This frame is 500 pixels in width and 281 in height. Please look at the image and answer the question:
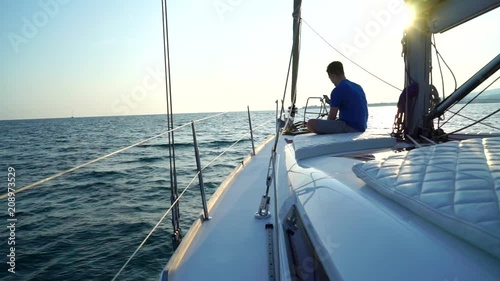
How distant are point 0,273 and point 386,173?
419cm

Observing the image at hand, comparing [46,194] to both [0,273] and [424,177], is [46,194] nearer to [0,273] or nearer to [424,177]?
[0,273]

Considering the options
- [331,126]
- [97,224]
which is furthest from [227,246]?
[97,224]

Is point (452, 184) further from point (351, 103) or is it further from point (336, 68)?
point (336, 68)

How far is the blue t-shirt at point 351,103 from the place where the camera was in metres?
3.25

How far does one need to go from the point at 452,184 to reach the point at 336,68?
2580mm

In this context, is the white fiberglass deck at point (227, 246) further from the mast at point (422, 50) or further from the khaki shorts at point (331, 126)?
the mast at point (422, 50)

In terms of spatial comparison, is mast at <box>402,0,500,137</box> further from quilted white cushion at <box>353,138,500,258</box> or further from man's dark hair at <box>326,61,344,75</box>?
quilted white cushion at <box>353,138,500,258</box>

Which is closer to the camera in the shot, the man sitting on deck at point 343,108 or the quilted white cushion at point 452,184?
the quilted white cushion at point 452,184

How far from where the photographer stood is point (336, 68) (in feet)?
11.1

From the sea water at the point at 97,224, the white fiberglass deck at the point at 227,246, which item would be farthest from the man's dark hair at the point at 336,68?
the white fiberglass deck at the point at 227,246

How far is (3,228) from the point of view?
494cm

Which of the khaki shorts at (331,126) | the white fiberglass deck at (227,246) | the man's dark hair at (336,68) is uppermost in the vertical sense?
the man's dark hair at (336,68)

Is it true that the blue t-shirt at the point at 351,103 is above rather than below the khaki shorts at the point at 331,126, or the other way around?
above

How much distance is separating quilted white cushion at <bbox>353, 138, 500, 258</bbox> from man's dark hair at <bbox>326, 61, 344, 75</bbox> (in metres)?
1.97
